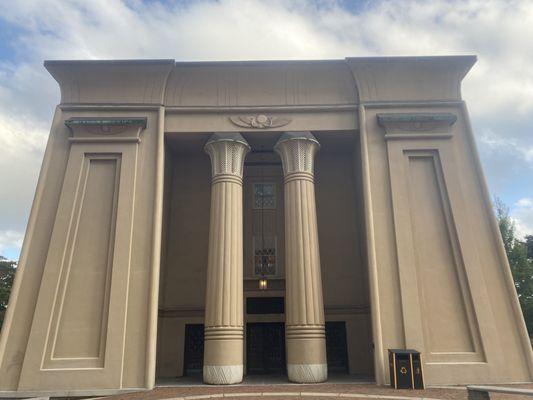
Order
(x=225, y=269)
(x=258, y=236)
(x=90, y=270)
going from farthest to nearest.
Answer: (x=258, y=236), (x=225, y=269), (x=90, y=270)

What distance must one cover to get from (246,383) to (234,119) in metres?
9.69

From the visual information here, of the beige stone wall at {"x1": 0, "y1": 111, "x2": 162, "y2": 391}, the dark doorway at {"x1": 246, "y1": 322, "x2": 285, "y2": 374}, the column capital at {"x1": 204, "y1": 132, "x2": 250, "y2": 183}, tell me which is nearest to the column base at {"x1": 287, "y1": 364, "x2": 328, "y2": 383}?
the dark doorway at {"x1": 246, "y1": 322, "x2": 285, "y2": 374}

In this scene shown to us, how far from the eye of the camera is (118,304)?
1316 cm

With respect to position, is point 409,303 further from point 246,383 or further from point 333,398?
point 246,383

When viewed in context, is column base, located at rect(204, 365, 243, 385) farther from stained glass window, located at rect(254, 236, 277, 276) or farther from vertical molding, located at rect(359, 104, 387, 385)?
stained glass window, located at rect(254, 236, 277, 276)

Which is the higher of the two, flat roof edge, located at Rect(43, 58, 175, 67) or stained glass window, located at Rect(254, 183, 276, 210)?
flat roof edge, located at Rect(43, 58, 175, 67)

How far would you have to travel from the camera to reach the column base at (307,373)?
13086 millimetres

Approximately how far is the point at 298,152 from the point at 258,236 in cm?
461

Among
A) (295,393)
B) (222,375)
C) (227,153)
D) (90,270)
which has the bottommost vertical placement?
(295,393)

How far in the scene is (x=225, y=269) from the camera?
1411cm

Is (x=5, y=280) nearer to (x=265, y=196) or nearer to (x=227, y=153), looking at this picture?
(x=265, y=196)

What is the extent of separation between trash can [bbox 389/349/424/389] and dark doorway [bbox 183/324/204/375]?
7952 mm

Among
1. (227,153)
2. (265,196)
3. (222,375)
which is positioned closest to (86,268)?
(222,375)

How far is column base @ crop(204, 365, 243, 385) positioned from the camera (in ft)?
42.6
